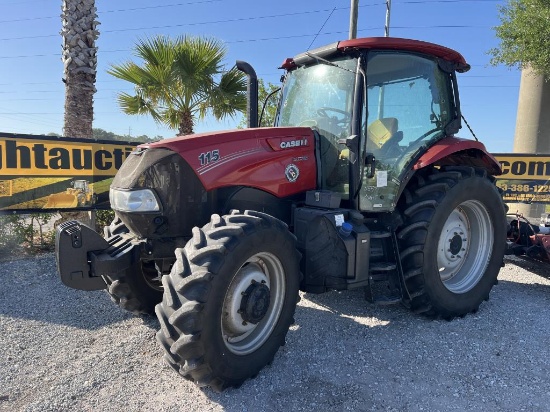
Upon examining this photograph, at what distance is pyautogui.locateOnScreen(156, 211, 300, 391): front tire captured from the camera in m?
2.55

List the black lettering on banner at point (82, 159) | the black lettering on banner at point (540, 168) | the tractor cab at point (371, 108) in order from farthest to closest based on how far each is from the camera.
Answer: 1. the black lettering on banner at point (540, 168)
2. the black lettering on banner at point (82, 159)
3. the tractor cab at point (371, 108)

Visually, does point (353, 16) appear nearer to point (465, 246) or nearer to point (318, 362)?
point (465, 246)

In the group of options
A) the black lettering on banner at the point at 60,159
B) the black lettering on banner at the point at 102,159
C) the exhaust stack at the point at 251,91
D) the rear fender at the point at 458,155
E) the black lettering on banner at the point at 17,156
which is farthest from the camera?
the black lettering on banner at the point at 102,159

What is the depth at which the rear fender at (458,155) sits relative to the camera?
12.8 feet

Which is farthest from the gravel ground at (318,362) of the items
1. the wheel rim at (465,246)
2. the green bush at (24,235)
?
the green bush at (24,235)

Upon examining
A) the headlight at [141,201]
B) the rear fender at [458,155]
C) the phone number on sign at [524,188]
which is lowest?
the phone number on sign at [524,188]

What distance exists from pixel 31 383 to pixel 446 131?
14.2 ft

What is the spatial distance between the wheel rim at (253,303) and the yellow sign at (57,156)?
190 inches

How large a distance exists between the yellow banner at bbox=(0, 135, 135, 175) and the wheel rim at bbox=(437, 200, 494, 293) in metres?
5.41

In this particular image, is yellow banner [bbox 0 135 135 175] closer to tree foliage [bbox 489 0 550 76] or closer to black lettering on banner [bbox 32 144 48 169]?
black lettering on banner [bbox 32 144 48 169]

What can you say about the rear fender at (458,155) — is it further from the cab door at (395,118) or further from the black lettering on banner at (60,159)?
the black lettering on banner at (60,159)

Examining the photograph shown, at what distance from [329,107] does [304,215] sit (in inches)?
46.3

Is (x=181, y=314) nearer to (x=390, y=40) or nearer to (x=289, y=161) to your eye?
(x=289, y=161)

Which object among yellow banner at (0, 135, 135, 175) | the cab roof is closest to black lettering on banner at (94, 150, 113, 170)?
yellow banner at (0, 135, 135, 175)
